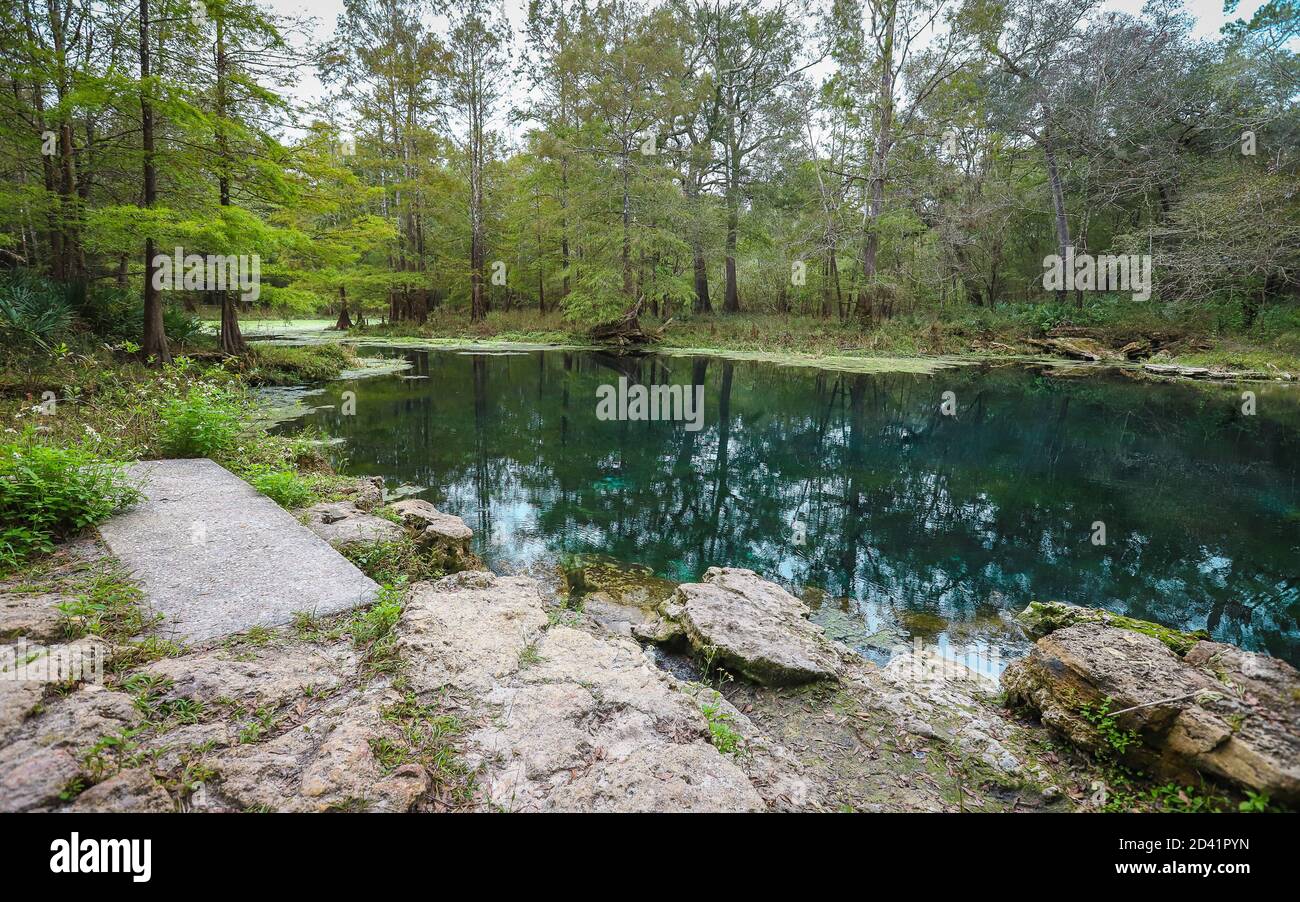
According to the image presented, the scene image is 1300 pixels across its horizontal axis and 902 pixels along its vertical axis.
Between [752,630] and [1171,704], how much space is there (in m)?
1.92

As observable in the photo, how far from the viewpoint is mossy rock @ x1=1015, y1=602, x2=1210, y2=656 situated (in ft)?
9.66

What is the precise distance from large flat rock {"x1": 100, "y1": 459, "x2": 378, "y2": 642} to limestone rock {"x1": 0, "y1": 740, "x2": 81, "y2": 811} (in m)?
0.88

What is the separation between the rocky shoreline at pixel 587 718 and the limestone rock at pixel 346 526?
3.58 ft

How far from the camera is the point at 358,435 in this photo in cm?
855

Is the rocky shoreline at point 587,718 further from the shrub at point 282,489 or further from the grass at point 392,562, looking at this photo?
the shrub at point 282,489

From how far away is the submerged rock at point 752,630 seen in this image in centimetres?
313

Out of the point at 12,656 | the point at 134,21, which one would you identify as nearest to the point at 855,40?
the point at 134,21

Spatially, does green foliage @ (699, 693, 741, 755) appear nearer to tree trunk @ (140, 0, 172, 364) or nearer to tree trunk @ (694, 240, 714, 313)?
tree trunk @ (140, 0, 172, 364)

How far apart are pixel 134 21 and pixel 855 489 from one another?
47.2ft

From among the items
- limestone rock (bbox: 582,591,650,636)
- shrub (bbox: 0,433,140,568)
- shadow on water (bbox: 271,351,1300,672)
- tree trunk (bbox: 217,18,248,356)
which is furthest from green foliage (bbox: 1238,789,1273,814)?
tree trunk (bbox: 217,18,248,356)

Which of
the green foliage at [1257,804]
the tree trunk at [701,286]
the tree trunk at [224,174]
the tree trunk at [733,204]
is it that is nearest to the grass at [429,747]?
the green foliage at [1257,804]

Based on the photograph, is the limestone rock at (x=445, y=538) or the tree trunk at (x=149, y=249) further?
the tree trunk at (x=149, y=249)

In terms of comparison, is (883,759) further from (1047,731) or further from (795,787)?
(1047,731)

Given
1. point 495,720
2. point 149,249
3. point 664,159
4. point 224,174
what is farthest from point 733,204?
point 495,720
